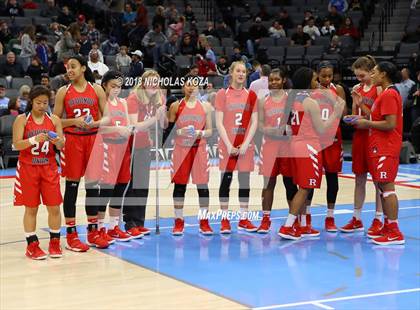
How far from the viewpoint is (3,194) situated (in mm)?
11828

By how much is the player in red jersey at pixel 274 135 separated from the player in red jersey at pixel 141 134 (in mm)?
1159

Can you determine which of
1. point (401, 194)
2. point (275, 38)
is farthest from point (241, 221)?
point (275, 38)

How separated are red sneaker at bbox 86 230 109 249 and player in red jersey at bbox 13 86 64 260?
67cm

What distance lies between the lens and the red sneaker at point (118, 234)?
8.54 metres

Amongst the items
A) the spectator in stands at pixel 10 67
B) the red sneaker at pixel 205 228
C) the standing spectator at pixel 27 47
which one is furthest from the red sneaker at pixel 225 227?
the standing spectator at pixel 27 47

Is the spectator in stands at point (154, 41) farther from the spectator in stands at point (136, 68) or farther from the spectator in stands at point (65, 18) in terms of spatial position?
the spectator in stands at point (136, 68)

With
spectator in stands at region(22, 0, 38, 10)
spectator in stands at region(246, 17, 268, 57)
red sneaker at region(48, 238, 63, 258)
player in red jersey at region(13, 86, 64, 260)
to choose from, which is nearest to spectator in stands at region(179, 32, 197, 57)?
spectator in stands at region(246, 17, 268, 57)

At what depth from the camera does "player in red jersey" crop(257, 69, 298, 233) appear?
8.62 metres

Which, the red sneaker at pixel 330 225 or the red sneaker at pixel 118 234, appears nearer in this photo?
the red sneaker at pixel 118 234

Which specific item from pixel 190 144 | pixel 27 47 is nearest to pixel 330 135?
pixel 190 144

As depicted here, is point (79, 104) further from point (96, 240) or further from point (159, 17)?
point (159, 17)

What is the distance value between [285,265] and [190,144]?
191cm

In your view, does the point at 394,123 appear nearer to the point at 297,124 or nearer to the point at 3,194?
the point at 297,124

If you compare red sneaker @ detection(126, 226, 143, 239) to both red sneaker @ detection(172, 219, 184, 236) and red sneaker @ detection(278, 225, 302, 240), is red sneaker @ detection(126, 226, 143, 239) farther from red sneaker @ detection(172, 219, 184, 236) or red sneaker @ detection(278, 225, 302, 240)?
red sneaker @ detection(278, 225, 302, 240)
